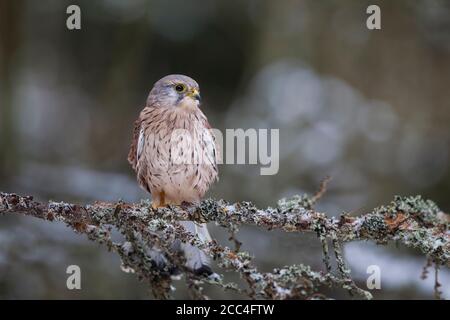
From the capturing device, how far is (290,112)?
779 cm

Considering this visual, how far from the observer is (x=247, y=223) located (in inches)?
144

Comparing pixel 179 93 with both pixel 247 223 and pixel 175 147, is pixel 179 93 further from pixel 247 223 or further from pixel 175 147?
pixel 247 223

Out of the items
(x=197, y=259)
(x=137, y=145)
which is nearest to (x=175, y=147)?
(x=137, y=145)

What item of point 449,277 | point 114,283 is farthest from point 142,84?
point 449,277

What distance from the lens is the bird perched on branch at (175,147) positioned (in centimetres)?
456

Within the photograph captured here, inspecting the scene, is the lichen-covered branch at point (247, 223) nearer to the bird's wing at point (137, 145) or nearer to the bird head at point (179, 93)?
the bird's wing at point (137, 145)

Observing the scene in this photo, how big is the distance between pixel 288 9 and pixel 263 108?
3.59 feet

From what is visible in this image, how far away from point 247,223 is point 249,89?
14.9ft

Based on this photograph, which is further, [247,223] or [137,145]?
[137,145]

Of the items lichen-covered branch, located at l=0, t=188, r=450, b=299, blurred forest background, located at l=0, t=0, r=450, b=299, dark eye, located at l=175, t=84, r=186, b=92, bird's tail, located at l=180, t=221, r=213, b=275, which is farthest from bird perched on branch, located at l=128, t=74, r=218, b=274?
blurred forest background, located at l=0, t=0, r=450, b=299

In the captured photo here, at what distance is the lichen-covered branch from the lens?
349 cm

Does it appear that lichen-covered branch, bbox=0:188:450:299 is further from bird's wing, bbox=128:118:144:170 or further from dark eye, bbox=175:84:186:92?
dark eye, bbox=175:84:186:92

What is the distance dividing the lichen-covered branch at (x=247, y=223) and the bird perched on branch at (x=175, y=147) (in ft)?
2.11
